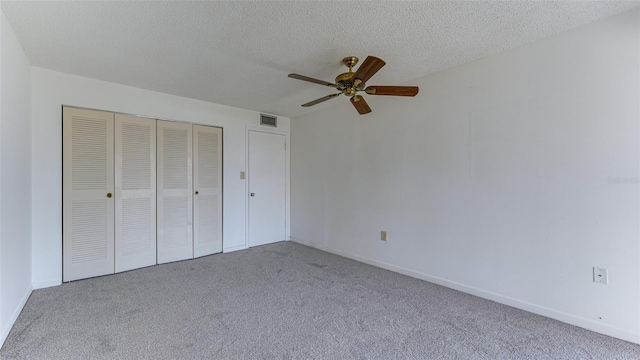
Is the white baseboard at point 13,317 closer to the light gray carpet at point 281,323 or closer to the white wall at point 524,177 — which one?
the light gray carpet at point 281,323

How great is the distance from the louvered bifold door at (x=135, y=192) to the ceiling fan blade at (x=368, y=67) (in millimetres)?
2767

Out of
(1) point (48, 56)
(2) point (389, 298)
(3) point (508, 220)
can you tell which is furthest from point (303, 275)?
(1) point (48, 56)

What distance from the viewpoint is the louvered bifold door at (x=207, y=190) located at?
12.5 feet

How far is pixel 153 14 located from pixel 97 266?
2.80m

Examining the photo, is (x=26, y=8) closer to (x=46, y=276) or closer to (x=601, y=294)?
(x=46, y=276)

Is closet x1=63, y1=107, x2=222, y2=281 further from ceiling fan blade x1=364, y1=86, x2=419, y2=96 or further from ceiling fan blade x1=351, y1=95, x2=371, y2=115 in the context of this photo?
ceiling fan blade x1=364, y1=86, x2=419, y2=96

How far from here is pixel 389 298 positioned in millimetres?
2537

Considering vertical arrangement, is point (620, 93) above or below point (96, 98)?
below

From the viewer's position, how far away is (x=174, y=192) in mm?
3635

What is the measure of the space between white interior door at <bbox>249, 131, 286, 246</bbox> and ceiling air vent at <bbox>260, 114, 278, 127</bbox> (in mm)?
172

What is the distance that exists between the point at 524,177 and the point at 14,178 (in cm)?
419

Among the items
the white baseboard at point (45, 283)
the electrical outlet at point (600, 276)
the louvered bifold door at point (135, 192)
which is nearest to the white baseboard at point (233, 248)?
the louvered bifold door at point (135, 192)

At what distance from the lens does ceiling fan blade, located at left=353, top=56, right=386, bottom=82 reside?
1990 millimetres

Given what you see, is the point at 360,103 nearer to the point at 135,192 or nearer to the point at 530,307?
the point at 530,307
